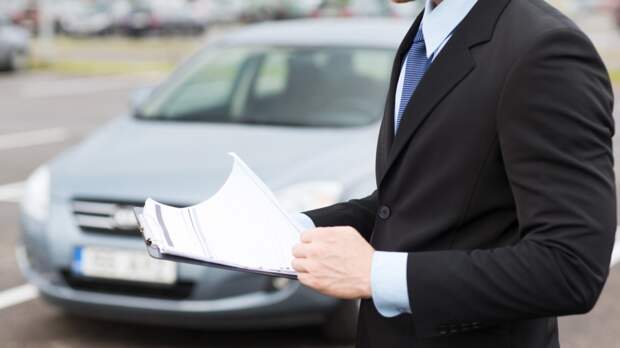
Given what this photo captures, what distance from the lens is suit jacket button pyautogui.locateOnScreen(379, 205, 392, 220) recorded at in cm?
165

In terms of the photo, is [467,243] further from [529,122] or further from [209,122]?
[209,122]

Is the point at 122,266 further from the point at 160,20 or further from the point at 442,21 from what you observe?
the point at 160,20

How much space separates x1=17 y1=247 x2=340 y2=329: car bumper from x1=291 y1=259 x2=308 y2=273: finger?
9.28 ft

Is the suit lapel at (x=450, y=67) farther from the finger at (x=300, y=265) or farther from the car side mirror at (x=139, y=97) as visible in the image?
the car side mirror at (x=139, y=97)

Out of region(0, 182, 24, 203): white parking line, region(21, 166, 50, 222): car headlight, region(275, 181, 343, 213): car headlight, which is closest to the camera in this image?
region(275, 181, 343, 213): car headlight

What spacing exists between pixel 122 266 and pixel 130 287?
0.31 ft

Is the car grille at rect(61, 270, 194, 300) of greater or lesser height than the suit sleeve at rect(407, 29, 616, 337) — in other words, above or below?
below

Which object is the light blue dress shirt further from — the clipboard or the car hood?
the car hood

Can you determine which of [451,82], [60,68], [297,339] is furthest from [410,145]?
[60,68]

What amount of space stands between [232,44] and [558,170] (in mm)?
4793

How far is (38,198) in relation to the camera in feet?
15.7

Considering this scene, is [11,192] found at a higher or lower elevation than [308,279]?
lower

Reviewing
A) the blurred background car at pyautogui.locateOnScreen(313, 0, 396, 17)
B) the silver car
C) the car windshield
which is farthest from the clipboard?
the blurred background car at pyautogui.locateOnScreen(313, 0, 396, 17)

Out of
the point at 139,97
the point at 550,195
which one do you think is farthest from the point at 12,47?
the point at 550,195
